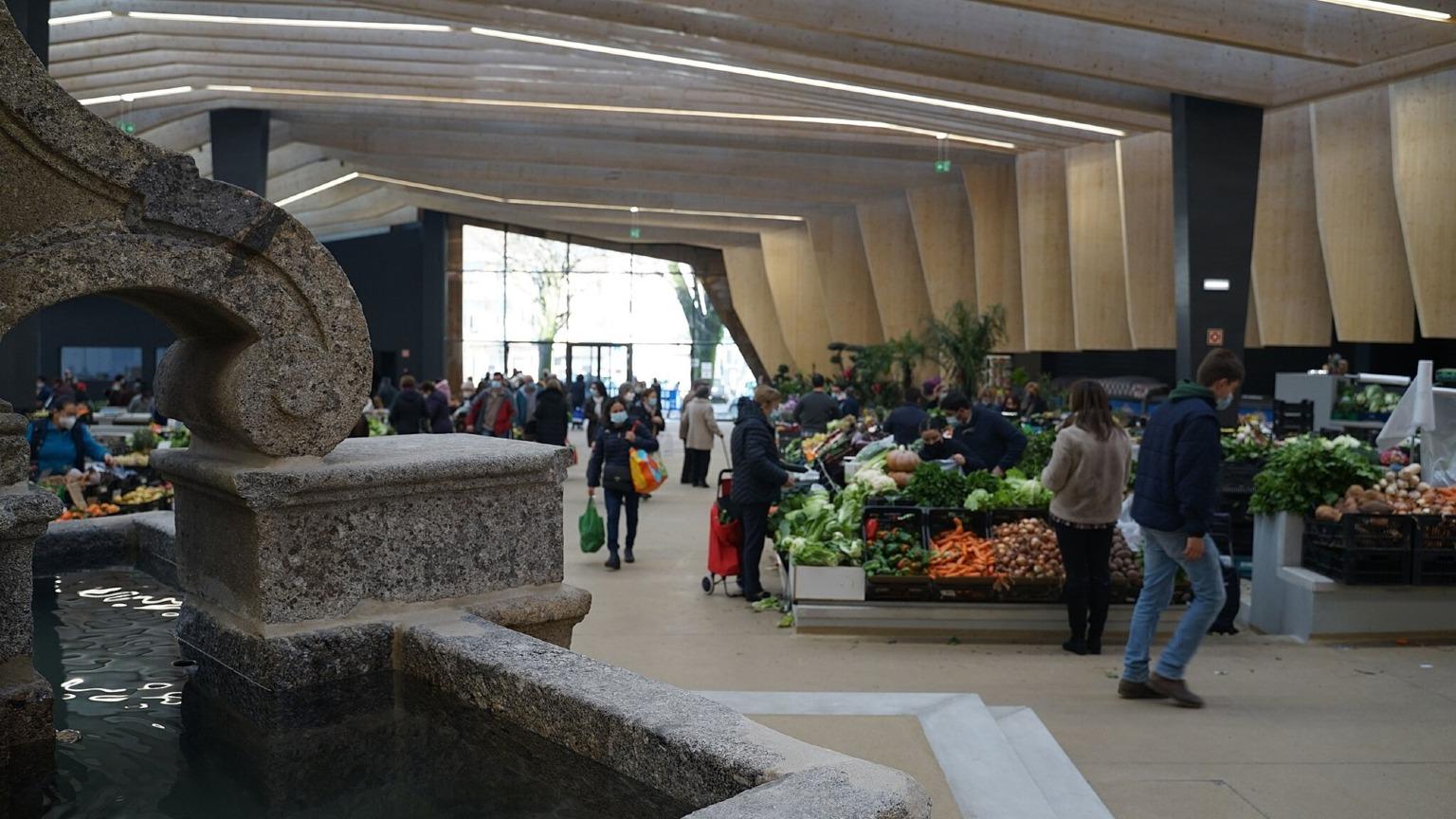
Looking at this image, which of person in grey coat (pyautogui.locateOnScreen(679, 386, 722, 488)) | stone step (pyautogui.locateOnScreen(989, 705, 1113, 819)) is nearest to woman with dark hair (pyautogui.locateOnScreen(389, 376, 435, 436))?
person in grey coat (pyautogui.locateOnScreen(679, 386, 722, 488))

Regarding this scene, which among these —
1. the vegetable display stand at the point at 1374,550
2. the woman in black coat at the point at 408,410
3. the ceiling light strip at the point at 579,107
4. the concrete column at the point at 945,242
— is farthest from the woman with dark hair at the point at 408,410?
the concrete column at the point at 945,242

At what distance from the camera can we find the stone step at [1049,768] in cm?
374

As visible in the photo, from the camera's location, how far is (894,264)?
27984 mm

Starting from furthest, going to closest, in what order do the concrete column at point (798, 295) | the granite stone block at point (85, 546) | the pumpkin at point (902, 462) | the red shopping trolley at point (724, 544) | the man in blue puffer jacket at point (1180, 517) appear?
the concrete column at point (798, 295) → the pumpkin at point (902, 462) → the red shopping trolley at point (724, 544) → the man in blue puffer jacket at point (1180, 517) → the granite stone block at point (85, 546)

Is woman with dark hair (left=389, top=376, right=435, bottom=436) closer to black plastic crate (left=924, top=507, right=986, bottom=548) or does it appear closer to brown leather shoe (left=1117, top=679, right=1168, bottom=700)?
black plastic crate (left=924, top=507, right=986, bottom=548)

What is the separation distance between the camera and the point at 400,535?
317 cm

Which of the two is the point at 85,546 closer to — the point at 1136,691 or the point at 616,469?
the point at 1136,691

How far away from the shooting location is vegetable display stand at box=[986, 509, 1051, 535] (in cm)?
784

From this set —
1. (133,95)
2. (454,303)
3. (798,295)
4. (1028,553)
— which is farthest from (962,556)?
(454,303)

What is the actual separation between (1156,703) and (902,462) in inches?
151

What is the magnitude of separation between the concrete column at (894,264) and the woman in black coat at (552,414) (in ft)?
44.8

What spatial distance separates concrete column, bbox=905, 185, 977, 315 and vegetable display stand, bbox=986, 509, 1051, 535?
17219mm

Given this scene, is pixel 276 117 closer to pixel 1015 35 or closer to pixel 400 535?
pixel 1015 35

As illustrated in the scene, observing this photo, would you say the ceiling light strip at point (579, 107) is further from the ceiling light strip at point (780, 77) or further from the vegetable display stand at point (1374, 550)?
the vegetable display stand at point (1374, 550)
